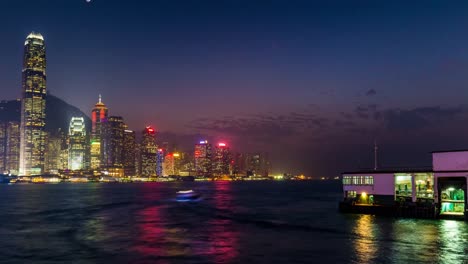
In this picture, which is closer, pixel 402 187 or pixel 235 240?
pixel 235 240

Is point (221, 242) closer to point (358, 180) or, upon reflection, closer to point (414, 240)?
point (414, 240)

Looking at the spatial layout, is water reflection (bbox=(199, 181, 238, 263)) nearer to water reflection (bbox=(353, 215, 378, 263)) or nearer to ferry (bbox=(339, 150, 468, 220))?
water reflection (bbox=(353, 215, 378, 263))

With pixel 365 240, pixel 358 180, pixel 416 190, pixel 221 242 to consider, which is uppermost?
pixel 358 180

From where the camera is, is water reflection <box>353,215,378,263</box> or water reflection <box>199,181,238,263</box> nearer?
water reflection <box>353,215,378,263</box>

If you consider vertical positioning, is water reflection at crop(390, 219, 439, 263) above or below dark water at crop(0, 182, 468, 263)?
above

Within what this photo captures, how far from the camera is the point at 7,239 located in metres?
65.4

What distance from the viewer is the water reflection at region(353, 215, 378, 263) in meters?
50.7

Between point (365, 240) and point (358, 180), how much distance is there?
2959 cm

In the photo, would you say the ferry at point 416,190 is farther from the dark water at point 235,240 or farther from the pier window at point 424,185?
the dark water at point 235,240

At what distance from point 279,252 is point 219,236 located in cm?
1659

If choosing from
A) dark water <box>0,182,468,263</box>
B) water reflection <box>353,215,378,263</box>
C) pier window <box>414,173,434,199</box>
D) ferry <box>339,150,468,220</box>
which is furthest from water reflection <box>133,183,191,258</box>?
pier window <box>414,173,434,199</box>

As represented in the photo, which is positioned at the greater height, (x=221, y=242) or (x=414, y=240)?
(x=414, y=240)

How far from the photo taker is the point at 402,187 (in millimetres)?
84188

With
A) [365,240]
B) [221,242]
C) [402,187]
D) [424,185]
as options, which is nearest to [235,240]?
[221,242]
